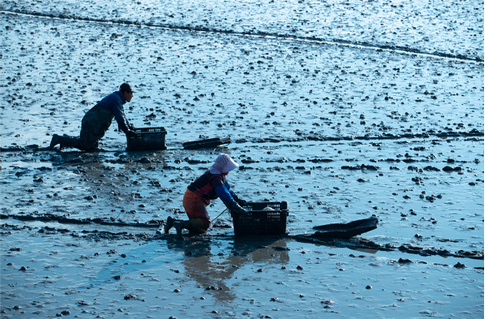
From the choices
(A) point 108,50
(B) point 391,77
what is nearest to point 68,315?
(B) point 391,77

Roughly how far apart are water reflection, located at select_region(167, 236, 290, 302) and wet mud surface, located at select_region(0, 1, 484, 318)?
0.09 ft

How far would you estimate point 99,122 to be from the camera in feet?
42.0

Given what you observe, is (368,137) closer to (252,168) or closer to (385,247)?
(252,168)

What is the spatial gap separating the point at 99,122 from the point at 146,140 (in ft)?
2.74

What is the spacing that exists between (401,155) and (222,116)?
393 cm

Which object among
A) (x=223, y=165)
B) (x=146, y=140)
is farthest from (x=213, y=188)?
(x=146, y=140)

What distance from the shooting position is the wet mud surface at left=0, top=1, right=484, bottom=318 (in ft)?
25.1

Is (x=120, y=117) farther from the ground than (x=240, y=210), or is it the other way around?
(x=120, y=117)

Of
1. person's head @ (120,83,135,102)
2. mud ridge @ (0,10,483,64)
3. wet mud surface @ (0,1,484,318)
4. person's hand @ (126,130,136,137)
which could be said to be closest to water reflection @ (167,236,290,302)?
wet mud surface @ (0,1,484,318)

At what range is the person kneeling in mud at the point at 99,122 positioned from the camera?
1261 cm

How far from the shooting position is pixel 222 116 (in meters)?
15.1

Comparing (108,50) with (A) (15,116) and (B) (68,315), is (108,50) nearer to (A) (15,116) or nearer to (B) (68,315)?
(A) (15,116)

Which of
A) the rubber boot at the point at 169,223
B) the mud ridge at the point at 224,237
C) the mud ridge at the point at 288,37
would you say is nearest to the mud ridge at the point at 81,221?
the mud ridge at the point at 224,237

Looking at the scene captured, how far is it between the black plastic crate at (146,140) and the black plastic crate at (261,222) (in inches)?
161
